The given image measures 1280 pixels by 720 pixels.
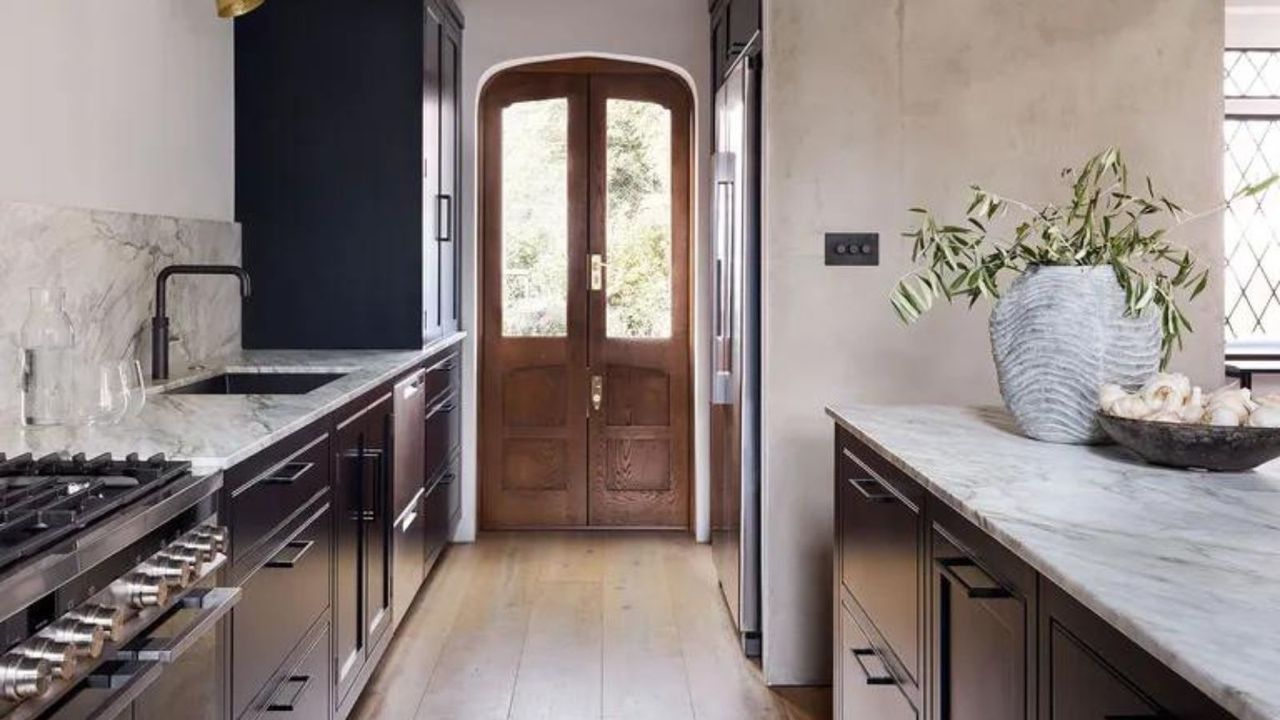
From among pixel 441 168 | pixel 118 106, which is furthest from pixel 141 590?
pixel 441 168

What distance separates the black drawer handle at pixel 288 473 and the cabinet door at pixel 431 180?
1.84 meters

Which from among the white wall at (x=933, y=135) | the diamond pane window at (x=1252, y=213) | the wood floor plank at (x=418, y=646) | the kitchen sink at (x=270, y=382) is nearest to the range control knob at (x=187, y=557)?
the wood floor plank at (x=418, y=646)

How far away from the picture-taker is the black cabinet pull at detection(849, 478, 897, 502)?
229cm

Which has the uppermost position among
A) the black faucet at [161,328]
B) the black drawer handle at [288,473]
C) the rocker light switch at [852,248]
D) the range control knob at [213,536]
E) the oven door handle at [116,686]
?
the rocker light switch at [852,248]

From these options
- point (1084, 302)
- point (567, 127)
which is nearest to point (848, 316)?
point (1084, 302)

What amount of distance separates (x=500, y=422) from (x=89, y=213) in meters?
2.87

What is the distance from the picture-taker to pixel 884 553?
92.1 inches

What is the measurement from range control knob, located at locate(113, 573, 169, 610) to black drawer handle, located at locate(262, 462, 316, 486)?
2.04 feet

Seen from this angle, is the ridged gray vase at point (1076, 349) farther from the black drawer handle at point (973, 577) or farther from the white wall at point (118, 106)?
the white wall at point (118, 106)

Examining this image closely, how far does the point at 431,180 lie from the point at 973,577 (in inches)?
127

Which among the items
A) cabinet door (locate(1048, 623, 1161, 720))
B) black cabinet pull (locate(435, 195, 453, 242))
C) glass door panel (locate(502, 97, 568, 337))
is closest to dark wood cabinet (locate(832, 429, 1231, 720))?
cabinet door (locate(1048, 623, 1161, 720))

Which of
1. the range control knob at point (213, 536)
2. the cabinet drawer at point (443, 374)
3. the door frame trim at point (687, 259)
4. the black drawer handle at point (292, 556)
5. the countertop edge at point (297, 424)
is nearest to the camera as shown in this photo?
the range control knob at point (213, 536)

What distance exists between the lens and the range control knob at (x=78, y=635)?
134 cm

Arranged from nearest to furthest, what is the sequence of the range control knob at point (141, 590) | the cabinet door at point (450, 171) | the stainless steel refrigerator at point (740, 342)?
the range control knob at point (141, 590) → the stainless steel refrigerator at point (740, 342) → the cabinet door at point (450, 171)
